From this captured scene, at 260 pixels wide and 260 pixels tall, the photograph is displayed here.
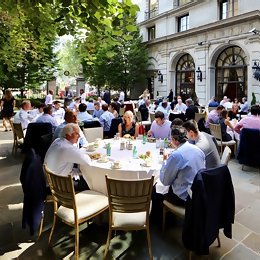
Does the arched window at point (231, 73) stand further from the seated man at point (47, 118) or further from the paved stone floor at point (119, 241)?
the paved stone floor at point (119, 241)

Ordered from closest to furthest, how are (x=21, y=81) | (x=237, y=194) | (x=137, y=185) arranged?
(x=137, y=185)
(x=237, y=194)
(x=21, y=81)

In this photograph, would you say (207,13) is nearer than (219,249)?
No

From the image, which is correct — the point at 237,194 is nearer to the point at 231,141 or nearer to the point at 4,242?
the point at 231,141

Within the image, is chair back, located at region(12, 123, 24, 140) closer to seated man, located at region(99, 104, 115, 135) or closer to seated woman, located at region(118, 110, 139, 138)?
seated man, located at region(99, 104, 115, 135)

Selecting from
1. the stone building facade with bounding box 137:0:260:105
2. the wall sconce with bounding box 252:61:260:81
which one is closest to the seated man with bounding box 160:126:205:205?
the stone building facade with bounding box 137:0:260:105

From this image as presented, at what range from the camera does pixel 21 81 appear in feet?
72.2

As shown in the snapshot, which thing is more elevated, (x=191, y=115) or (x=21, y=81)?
(x=21, y=81)

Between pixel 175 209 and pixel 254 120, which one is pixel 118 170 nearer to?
pixel 175 209

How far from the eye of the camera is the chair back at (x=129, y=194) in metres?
2.89

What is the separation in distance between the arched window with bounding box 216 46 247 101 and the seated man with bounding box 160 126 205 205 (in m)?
16.4

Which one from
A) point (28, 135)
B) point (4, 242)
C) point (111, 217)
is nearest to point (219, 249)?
point (111, 217)

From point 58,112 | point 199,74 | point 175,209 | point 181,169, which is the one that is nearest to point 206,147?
point 181,169

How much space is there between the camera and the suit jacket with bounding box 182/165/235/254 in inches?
113

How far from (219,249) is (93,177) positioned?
1.83 m
